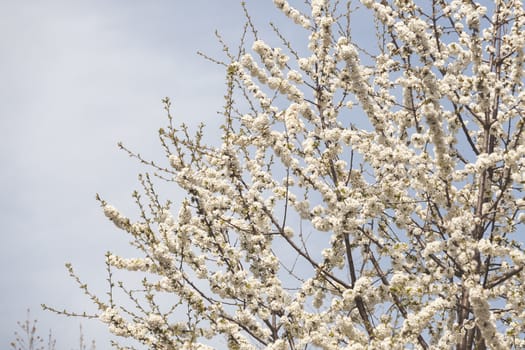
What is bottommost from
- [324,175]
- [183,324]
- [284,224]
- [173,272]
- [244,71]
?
[183,324]

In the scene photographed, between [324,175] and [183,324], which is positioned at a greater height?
[324,175]

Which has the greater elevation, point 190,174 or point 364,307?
point 190,174

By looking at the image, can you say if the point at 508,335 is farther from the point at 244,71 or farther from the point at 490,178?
the point at 244,71

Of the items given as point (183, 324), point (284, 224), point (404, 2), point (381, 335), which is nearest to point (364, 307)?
point (381, 335)

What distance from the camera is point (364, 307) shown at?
669cm

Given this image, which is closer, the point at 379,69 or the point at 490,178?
the point at 490,178

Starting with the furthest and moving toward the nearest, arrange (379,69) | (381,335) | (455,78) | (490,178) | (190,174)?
(379,69), (490,178), (455,78), (190,174), (381,335)

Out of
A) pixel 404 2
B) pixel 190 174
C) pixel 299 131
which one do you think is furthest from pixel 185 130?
pixel 404 2

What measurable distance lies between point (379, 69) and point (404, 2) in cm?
111

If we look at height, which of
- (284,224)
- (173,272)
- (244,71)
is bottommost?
(173,272)

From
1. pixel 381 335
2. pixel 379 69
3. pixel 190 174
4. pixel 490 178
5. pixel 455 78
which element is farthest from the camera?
pixel 379 69

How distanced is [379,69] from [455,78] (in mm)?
1678

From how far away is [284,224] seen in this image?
6.96m

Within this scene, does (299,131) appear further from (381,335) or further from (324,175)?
(381,335)
